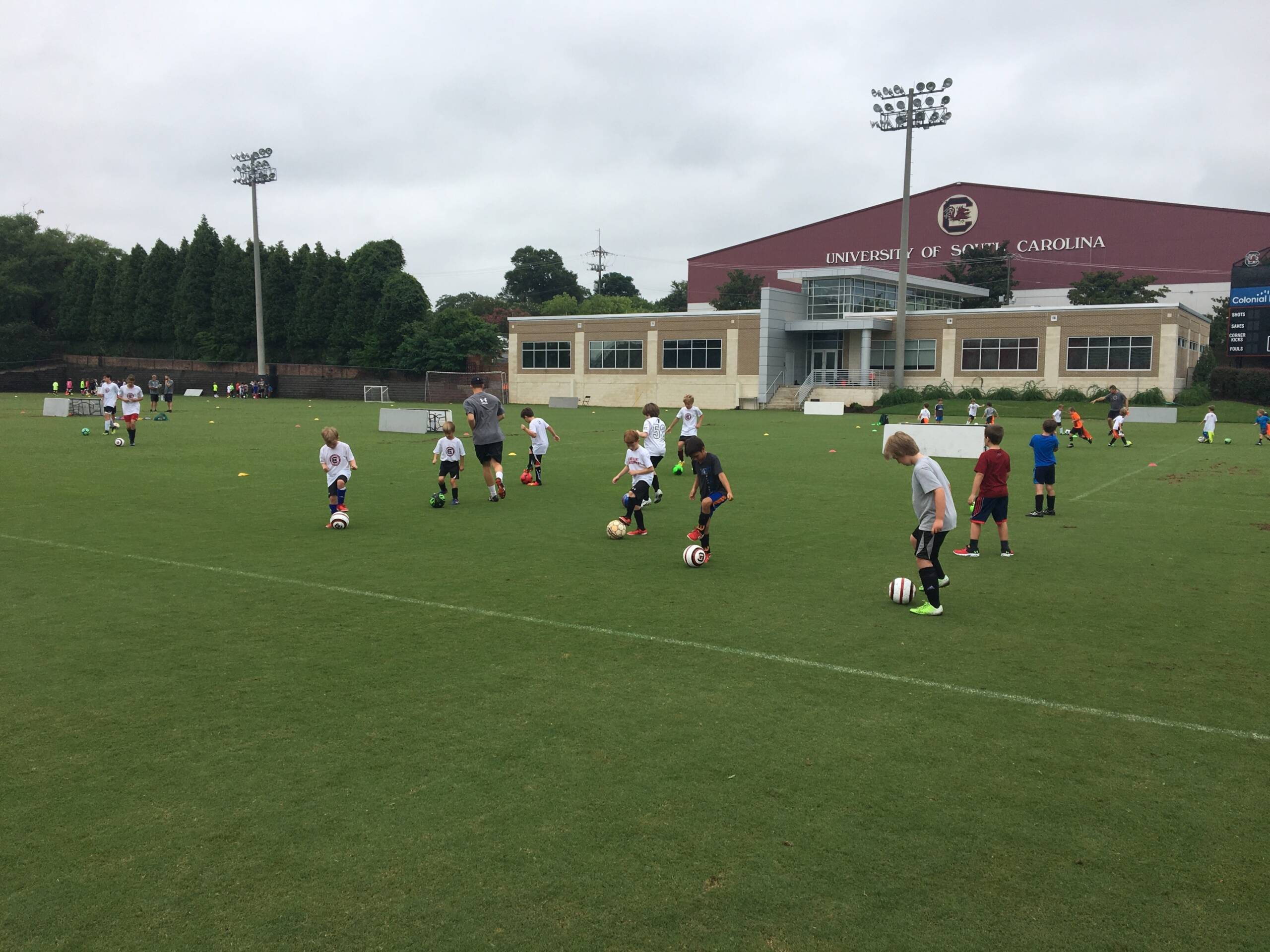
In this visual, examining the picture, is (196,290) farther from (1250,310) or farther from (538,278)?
(1250,310)

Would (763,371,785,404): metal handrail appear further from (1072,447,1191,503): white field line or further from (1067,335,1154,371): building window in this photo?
(1072,447,1191,503): white field line

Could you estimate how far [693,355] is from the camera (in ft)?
216

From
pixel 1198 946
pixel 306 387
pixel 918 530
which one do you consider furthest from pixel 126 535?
pixel 306 387

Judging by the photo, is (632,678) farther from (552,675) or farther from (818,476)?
(818,476)

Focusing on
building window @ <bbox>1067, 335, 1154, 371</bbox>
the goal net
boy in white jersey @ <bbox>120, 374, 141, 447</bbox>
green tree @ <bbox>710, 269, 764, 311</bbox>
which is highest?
green tree @ <bbox>710, 269, 764, 311</bbox>

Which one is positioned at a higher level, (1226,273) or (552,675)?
(1226,273)

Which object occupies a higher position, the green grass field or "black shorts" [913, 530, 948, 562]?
"black shorts" [913, 530, 948, 562]

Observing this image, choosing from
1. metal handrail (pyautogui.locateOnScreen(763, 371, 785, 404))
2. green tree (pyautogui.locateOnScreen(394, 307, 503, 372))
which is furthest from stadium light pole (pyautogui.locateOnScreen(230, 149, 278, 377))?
metal handrail (pyautogui.locateOnScreen(763, 371, 785, 404))

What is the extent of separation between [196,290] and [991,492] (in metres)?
89.4

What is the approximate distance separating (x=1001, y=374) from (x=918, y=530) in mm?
53292

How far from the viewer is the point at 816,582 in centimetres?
1080

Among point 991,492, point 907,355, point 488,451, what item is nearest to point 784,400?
point 907,355

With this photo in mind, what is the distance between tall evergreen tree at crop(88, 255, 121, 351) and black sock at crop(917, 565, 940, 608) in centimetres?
9774

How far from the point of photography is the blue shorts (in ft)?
40.0
